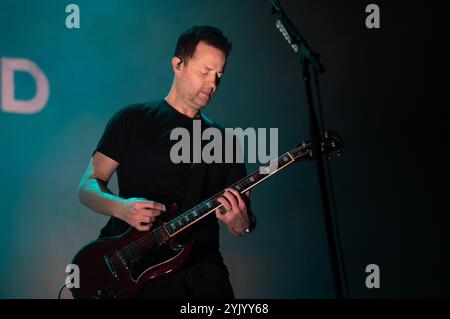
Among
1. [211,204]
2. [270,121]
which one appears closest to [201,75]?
[211,204]

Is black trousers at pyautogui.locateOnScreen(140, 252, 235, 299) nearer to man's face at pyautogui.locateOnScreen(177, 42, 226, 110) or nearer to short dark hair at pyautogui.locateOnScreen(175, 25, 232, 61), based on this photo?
man's face at pyautogui.locateOnScreen(177, 42, 226, 110)

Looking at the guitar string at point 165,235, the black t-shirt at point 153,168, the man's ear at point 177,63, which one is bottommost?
the guitar string at point 165,235

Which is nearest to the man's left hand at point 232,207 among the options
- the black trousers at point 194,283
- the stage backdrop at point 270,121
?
the black trousers at point 194,283

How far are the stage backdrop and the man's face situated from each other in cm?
71

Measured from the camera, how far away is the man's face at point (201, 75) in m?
2.16

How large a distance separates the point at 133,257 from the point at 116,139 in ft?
1.84

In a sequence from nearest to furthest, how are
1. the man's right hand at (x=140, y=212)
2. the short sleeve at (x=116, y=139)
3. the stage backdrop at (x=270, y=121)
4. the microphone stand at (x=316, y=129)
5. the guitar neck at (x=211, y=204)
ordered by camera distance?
the microphone stand at (x=316, y=129) → the man's right hand at (x=140, y=212) → the guitar neck at (x=211, y=204) → the short sleeve at (x=116, y=139) → the stage backdrop at (x=270, y=121)

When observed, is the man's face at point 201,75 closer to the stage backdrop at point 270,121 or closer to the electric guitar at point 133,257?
the electric guitar at point 133,257

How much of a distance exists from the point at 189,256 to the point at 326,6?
196 cm

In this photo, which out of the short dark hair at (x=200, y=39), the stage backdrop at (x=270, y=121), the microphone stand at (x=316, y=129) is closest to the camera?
the microphone stand at (x=316, y=129)

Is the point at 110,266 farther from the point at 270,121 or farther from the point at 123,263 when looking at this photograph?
the point at 270,121

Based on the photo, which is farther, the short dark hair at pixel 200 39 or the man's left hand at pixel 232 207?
the short dark hair at pixel 200 39

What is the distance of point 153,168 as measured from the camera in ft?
6.75

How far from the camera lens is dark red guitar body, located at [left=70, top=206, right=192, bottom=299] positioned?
1.85 m
